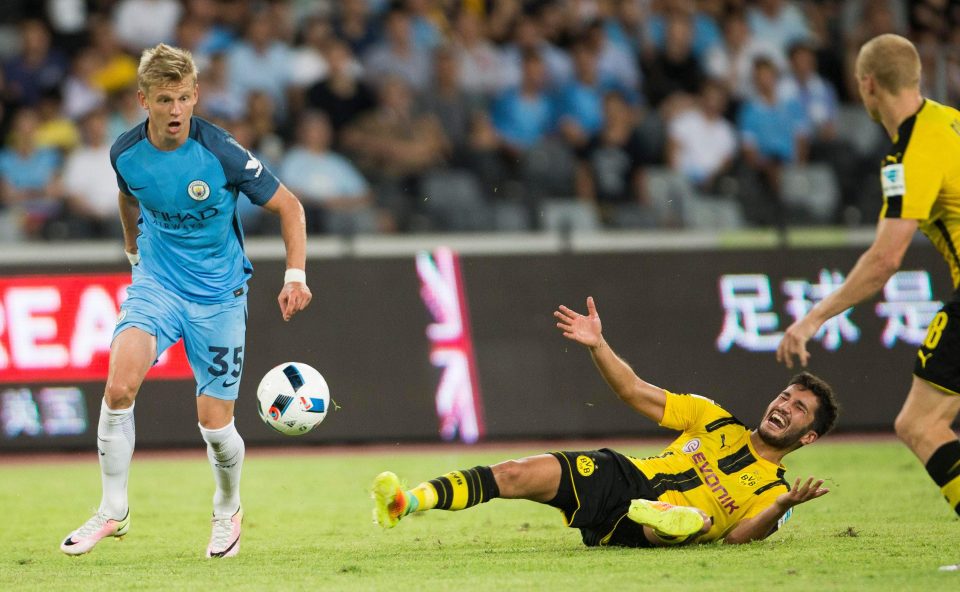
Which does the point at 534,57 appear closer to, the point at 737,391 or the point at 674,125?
the point at 674,125

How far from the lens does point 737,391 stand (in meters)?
12.1

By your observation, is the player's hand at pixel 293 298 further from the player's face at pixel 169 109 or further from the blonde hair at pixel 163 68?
the blonde hair at pixel 163 68

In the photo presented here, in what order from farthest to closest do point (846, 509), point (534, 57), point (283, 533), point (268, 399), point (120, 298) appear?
1. point (534, 57)
2. point (120, 298)
3. point (846, 509)
4. point (283, 533)
5. point (268, 399)

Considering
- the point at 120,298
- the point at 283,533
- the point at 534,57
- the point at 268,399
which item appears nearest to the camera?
the point at 268,399

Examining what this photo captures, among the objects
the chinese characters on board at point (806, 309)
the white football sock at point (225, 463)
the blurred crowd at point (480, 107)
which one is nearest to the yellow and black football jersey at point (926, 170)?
the white football sock at point (225, 463)

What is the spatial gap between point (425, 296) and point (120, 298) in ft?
8.81

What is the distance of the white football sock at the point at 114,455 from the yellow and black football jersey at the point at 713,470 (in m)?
2.56

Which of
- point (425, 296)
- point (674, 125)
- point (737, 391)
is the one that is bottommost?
point (737, 391)

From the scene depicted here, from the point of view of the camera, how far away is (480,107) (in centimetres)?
1479

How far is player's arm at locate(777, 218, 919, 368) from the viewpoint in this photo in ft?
18.9

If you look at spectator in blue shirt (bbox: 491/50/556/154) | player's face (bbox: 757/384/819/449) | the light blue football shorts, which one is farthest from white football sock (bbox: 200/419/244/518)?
spectator in blue shirt (bbox: 491/50/556/154)

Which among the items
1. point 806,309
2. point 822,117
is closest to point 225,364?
point 806,309

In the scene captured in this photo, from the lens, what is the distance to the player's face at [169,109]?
645 centimetres

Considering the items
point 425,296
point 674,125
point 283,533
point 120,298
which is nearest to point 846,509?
point 283,533
